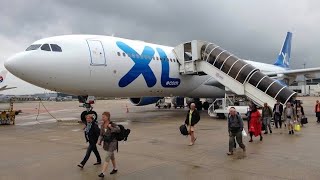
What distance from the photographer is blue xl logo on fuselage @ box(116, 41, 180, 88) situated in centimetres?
1636

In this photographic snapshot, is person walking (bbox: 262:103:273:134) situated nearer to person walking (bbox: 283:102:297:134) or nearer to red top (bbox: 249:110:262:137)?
person walking (bbox: 283:102:297:134)

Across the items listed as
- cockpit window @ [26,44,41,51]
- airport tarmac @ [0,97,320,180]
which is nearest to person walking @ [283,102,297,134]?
airport tarmac @ [0,97,320,180]

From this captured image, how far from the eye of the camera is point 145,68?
17.1 metres

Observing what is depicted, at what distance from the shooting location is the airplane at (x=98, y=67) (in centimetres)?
1362

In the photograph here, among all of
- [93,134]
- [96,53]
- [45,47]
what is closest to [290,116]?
[93,134]

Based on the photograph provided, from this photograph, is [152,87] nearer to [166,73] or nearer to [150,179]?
[166,73]

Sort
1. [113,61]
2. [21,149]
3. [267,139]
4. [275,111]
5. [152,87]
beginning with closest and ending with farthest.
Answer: [21,149] < [267,139] < [275,111] < [113,61] < [152,87]

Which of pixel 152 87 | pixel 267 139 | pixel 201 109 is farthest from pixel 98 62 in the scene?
pixel 201 109

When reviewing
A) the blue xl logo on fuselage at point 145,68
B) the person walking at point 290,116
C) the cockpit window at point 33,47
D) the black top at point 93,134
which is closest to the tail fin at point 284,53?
the blue xl logo on fuselage at point 145,68

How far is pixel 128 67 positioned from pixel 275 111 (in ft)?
23.4

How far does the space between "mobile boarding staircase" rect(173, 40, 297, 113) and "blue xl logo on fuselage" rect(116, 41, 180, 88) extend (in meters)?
1.40

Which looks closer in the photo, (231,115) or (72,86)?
(231,115)

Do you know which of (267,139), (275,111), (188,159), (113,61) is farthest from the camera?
(113,61)

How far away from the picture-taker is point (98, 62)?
588 inches
